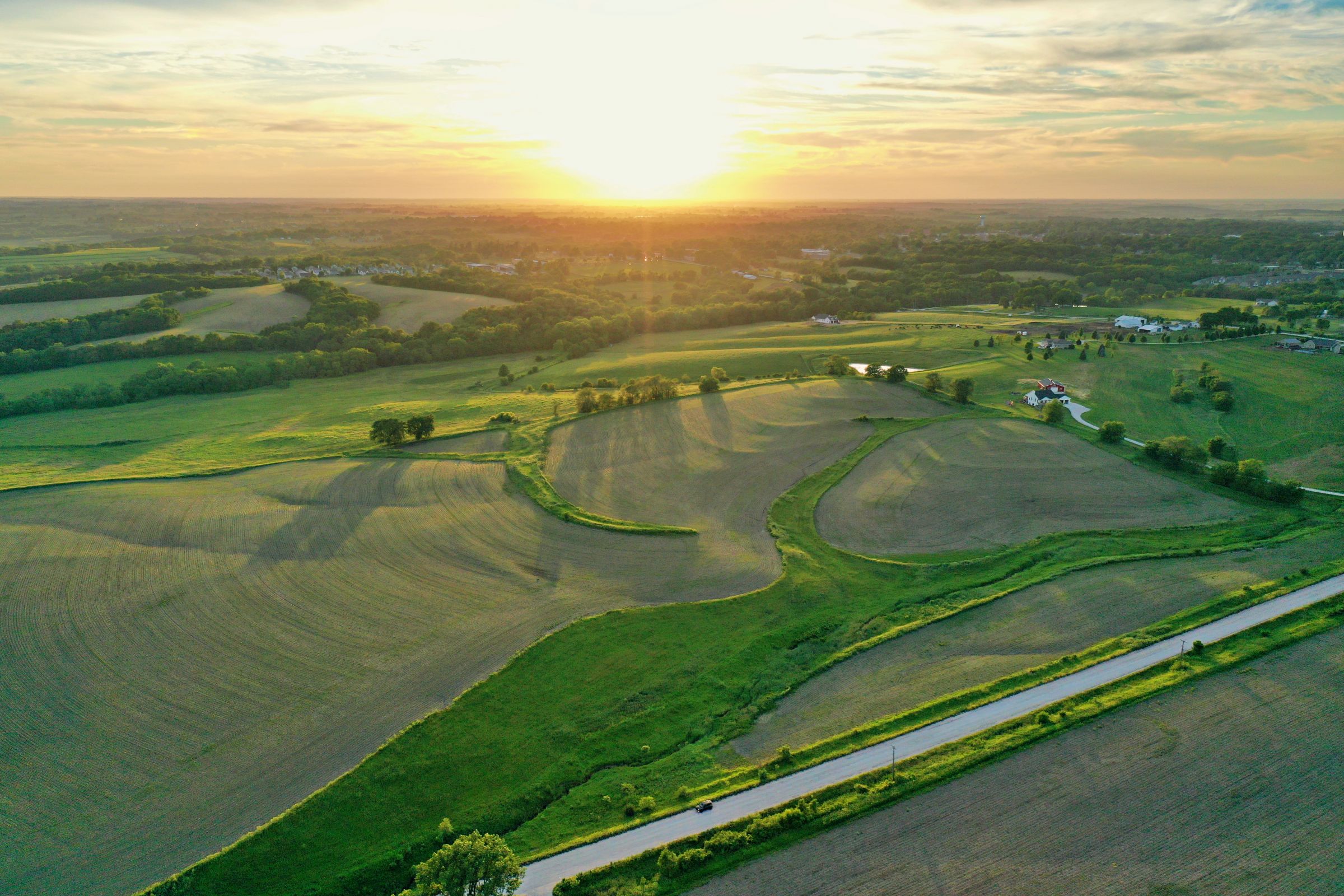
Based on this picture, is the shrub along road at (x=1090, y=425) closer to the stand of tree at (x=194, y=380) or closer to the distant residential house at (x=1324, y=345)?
the distant residential house at (x=1324, y=345)

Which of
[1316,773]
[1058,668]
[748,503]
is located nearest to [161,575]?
[748,503]

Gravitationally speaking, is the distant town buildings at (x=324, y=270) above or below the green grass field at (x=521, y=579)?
above

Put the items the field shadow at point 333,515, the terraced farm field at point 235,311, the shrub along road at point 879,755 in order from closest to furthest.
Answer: the shrub along road at point 879,755
the field shadow at point 333,515
the terraced farm field at point 235,311

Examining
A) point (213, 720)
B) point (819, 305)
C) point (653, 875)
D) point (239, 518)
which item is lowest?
point (653, 875)

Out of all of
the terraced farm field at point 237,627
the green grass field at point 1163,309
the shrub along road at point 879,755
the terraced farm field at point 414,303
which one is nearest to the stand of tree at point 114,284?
the terraced farm field at point 414,303

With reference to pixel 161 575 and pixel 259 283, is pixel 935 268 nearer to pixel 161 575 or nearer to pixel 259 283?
pixel 259 283

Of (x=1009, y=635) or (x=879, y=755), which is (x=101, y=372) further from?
(x=1009, y=635)
